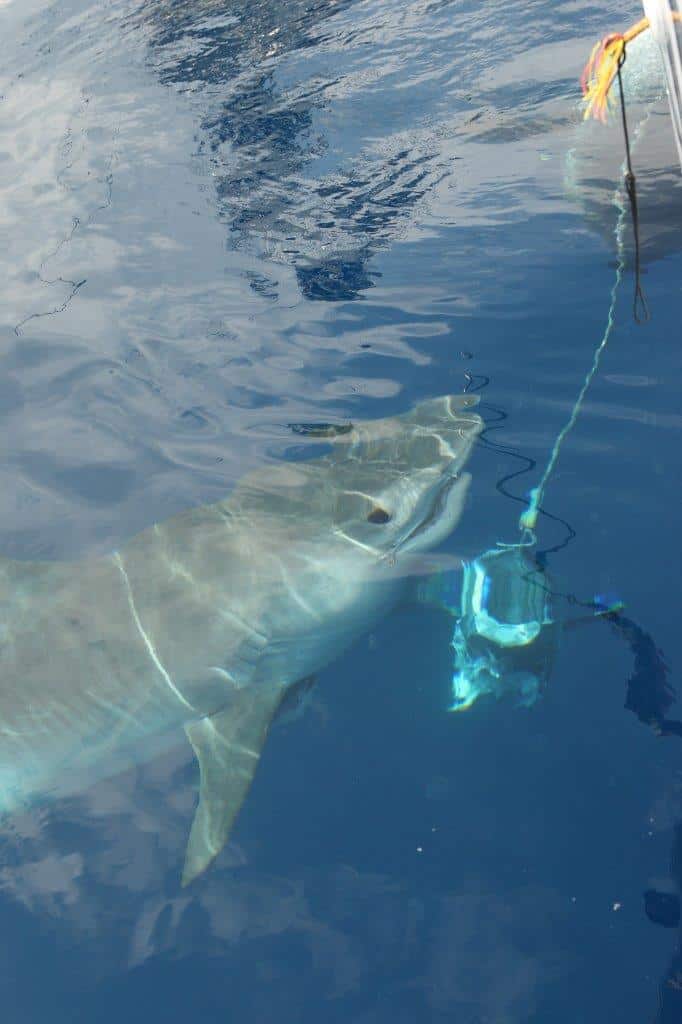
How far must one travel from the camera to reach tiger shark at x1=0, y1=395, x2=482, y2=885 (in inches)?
193

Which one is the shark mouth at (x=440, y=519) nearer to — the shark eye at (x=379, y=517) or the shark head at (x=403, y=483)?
the shark head at (x=403, y=483)

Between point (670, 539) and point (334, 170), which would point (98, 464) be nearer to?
point (670, 539)

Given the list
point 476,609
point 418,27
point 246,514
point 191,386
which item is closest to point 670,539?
point 476,609

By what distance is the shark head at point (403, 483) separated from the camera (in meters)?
5.16

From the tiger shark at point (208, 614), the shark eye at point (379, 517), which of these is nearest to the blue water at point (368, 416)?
the tiger shark at point (208, 614)

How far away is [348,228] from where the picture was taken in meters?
8.45

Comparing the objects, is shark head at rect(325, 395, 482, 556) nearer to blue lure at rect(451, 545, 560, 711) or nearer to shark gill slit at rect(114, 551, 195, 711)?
blue lure at rect(451, 545, 560, 711)

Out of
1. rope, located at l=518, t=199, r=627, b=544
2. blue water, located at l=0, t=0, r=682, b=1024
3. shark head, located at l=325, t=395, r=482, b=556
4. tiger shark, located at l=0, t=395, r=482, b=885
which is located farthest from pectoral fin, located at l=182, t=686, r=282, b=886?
rope, located at l=518, t=199, r=627, b=544

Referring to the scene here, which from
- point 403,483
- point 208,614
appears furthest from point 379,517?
point 208,614

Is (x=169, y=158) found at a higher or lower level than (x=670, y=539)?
higher

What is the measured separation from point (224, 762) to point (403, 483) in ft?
5.65

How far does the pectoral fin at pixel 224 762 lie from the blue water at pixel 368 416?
0.12 meters

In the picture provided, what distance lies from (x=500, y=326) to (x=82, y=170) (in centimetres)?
613

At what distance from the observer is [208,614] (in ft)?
16.6
